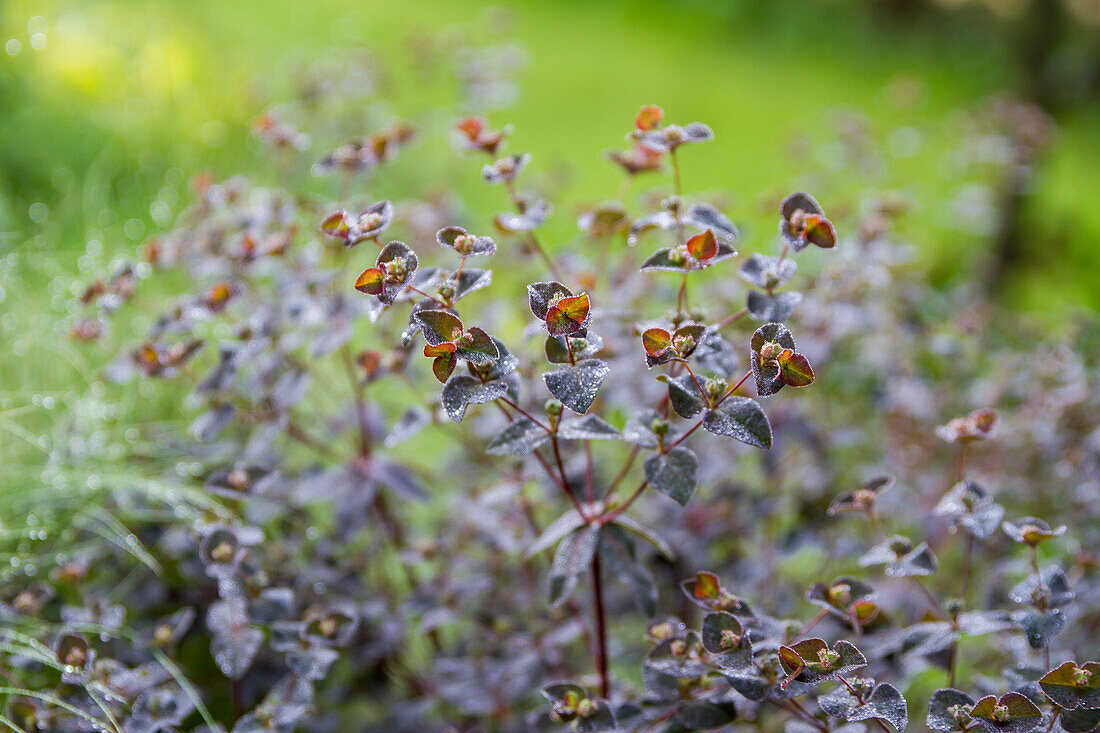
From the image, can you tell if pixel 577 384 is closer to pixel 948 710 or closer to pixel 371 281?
pixel 371 281

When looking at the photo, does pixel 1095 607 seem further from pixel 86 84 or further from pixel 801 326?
pixel 86 84

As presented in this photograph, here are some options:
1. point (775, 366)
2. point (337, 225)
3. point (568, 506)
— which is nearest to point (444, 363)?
point (337, 225)

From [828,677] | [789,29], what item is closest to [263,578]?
[828,677]

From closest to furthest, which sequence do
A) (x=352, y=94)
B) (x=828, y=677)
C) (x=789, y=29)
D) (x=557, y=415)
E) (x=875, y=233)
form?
1. (x=828, y=677)
2. (x=557, y=415)
3. (x=875, y=233)
4. (x=352, y=94)
5. (x=789, y=29)

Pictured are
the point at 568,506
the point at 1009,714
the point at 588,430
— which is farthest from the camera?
the point at 568,506

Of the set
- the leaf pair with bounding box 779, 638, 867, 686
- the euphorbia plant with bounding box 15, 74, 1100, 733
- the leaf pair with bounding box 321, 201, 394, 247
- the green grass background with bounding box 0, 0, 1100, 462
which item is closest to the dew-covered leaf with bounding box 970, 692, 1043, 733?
the euphorbia plant with bounding box 15, 74, 1100, 733

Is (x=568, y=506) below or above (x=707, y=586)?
below

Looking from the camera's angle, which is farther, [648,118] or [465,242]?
[648,118]
